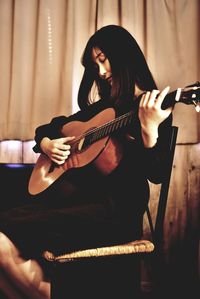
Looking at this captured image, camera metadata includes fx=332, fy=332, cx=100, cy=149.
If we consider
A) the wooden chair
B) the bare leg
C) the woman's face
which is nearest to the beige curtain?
the woman's face

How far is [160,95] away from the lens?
1.09 m

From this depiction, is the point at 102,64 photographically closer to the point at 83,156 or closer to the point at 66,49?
the point at 83,156

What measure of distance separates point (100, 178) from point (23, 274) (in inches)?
17.9

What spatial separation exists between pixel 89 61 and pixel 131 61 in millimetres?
299

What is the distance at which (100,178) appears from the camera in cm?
133

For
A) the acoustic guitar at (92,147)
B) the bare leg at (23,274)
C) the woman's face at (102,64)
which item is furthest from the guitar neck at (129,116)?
the bare leg at (23,274)

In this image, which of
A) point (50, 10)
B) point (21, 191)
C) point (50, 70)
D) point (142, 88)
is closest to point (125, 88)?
point (142, 88)

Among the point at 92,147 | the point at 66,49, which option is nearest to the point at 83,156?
the point at 92,147

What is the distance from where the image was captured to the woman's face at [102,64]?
5.06 ft

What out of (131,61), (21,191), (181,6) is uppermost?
(181,6)

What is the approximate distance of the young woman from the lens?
1106mm

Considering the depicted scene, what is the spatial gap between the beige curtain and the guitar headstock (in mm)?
767

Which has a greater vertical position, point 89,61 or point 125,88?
point 89,61

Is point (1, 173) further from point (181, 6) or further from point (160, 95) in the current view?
point (181, 6)
